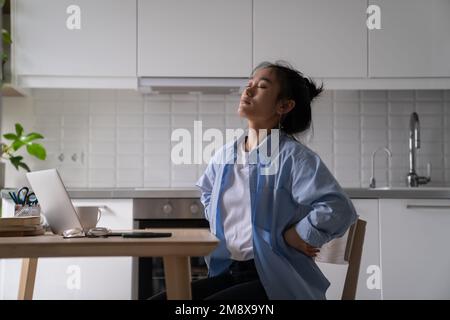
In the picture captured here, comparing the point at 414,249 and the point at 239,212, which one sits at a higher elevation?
the point at 239,212

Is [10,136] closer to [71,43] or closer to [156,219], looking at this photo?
[71,43]

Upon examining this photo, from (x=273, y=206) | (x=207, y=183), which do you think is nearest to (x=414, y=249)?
(x=207, y=183)

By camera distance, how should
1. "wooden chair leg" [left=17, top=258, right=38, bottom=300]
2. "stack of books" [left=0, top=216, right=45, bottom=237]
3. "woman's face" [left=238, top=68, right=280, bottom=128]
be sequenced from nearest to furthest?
"stack of books" [left=0, top=216, right=45, bottom=237], "woman's face" [left=238, top=68, right=280, bottom=128], "wooden chair leg" [left=17, top=258, right=38, bottom=300]

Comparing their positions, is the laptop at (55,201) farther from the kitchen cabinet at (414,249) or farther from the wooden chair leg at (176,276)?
the kitchen cabinet at (414,249)

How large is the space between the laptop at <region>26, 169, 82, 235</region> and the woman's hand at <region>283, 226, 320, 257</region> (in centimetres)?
56

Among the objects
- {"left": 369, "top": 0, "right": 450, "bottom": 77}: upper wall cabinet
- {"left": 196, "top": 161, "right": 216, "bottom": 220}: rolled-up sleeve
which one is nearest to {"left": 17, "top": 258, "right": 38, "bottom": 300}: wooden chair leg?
{"left": 196, "top": 161, "right": 216, "bottom": 220}: rolled-up sleeve

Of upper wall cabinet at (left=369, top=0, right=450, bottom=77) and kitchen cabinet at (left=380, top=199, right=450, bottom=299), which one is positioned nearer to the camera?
kitchen cabinet at (left=380, top=199, right=450, bottom=299)

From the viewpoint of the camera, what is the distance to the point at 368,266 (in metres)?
2.96

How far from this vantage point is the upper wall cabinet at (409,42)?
3297 millimetres

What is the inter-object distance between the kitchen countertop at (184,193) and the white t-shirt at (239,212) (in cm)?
114

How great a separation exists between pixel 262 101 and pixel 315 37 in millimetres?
1586

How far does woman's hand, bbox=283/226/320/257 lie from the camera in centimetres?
162

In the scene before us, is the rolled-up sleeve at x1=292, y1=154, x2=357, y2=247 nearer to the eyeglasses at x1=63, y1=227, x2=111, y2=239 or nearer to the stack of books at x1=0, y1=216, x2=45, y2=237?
the eyeglasses at x1=63, y1=227, x2=111, y2=239

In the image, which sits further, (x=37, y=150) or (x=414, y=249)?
(x=37, y=150)
